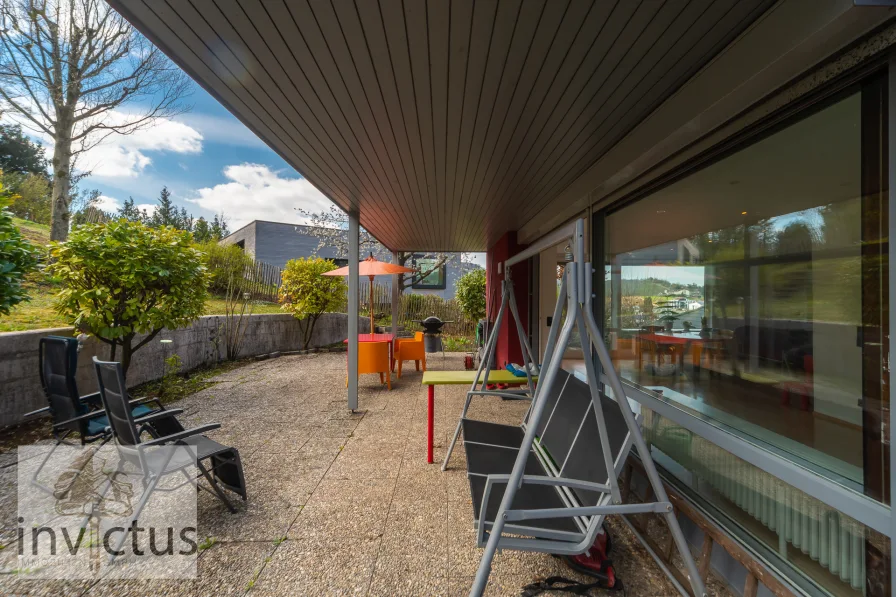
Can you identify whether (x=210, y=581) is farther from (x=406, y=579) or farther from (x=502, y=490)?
(x=502, y=490)

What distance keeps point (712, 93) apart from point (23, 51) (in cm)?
1283

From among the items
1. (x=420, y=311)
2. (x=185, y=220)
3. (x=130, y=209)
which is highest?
(x=130, y=209)

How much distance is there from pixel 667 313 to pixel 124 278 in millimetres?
5174

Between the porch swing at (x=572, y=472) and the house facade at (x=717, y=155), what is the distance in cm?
46

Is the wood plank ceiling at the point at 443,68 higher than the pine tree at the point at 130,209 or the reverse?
the reverse

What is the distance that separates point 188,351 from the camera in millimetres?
6680

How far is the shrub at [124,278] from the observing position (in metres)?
4.05

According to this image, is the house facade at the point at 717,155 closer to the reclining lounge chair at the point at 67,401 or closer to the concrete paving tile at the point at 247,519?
the reclining lounge chair at the point at 67,401

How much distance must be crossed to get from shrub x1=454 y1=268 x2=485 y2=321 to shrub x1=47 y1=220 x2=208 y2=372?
6.62 m

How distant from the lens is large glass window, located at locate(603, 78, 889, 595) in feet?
4.38

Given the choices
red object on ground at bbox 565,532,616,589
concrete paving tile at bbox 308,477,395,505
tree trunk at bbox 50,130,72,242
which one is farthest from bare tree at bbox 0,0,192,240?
red object on ground at bbox 565,532,616,589

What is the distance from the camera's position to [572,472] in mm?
1943

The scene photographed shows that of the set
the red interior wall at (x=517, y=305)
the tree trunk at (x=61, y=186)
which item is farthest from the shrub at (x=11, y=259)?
the tree trunk at (x=61, y=186)
